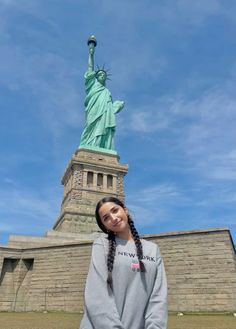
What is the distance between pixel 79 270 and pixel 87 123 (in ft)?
84.8

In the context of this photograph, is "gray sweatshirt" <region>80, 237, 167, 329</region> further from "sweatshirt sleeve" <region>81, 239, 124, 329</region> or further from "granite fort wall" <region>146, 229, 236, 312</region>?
"granite fort wall" <region>146, 229, 236, 312</region>

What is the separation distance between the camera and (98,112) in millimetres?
42969

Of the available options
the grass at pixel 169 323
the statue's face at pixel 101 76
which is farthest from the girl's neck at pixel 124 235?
the statue's face at pixel 101 76

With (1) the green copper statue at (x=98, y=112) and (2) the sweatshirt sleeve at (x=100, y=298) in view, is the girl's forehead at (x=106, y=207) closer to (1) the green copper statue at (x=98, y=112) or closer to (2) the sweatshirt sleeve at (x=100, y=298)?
(2) the sweatshirt sleeve at (x=100, y=298)

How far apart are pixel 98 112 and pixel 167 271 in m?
28.6

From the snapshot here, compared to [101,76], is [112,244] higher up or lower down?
lower down

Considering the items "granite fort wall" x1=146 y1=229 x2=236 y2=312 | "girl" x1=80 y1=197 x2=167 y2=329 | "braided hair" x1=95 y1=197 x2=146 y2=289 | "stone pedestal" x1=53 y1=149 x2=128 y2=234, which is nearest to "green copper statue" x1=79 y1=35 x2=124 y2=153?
"stone pedestal" x1=53 y1=149 x2=128 y2=234

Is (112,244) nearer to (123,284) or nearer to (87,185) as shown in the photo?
(123,284)

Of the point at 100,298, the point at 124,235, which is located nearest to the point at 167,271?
the point at 124,235

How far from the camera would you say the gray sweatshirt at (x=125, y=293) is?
8.04 ft

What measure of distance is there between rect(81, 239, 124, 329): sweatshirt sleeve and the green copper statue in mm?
37653

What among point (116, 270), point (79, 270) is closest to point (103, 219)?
point (116, 270)

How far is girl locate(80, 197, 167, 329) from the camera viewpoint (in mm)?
2471

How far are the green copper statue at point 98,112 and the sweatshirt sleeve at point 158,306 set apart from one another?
3761 cm
